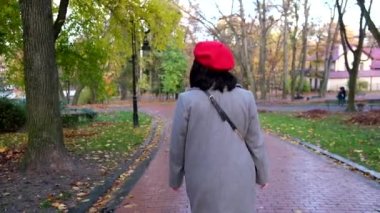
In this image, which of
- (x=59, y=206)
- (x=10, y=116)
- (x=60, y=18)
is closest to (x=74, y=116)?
(x=10, y=116)

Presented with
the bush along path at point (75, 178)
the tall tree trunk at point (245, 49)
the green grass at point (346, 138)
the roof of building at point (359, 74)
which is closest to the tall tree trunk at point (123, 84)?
the tall tree trunk at point (245, 49)

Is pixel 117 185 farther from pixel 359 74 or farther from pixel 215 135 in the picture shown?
pixel 359 74

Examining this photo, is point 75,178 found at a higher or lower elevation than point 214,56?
lower

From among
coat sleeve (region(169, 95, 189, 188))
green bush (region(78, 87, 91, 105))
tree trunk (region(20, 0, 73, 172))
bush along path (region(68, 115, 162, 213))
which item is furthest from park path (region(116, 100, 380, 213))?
green bush (region(78, 87, 91, 105))

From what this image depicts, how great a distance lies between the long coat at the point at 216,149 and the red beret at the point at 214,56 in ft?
0.58

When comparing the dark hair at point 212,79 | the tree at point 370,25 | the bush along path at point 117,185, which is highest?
the tree at point 370,25

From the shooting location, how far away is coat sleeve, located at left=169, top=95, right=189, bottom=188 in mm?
3205

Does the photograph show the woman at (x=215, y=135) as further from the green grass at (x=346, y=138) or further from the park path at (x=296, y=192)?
the green grass at (x=346, y=138)

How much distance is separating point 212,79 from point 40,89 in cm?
582

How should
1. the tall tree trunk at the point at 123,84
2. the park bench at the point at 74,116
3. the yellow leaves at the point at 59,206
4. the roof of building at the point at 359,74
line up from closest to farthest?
the yellow leaves at the point at 59,206 → the park bench at the point at 74,116 → the tall tree trunk at the point at 123,84 → the roof of building at the point at 359,74

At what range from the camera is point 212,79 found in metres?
3.21

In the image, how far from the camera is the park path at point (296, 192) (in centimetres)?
648

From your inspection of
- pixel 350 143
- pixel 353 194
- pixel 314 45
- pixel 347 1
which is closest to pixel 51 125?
pixel 353 194

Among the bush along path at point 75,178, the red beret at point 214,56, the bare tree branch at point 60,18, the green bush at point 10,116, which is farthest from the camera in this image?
the green bush at point 10,116
